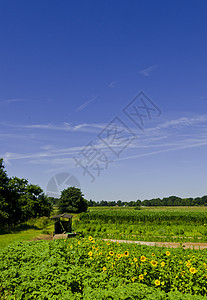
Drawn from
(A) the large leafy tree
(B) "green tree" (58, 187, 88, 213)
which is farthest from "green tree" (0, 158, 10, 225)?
(B) "green tree" (58, 187, 88, 213)

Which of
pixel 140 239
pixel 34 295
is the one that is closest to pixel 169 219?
pixel 140 239

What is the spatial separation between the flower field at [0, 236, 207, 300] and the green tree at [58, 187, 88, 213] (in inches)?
1888

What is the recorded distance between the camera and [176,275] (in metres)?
5.24

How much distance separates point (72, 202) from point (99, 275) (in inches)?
2013

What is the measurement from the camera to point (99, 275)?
16.2 feet

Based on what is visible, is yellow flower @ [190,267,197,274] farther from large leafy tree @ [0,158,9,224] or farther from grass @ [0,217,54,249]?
large leafy tree @ [0,158,9,224]

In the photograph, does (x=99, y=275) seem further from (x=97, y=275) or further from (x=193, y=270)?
(x=193, y=270)

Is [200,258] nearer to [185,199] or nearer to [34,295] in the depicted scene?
[34,295]

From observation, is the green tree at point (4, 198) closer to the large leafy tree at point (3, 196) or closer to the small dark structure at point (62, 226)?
the large leafy tree at point (3, 196)

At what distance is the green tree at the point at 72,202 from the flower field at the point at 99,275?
157 feet

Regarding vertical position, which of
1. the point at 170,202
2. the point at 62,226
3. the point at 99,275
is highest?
the point at 99,275

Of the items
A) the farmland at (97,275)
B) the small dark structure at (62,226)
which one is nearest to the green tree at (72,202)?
the small dark structure at (62,226)

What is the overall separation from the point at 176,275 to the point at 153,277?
1.76 ft

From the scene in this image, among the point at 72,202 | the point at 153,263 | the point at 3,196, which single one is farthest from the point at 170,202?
the point at 153,263
